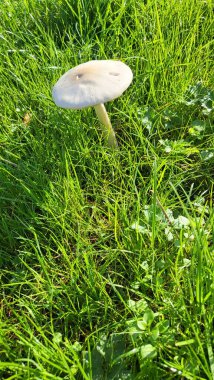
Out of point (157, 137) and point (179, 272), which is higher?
point (157, 137)

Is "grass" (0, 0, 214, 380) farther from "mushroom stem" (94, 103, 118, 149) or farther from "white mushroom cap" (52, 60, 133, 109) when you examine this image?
"white mushroom cap" (52, 60, 133, 109)

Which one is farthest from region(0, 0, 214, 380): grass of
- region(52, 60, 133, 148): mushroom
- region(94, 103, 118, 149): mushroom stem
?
region(52, 60, 133, 148): mushroom

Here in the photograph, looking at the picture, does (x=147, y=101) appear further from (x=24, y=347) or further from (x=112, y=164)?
(x=24, y=347)

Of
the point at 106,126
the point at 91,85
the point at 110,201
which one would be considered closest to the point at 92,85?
the point at 91,85

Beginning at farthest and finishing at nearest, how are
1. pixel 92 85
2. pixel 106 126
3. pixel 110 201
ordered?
pixel 106 126, pixel 110 201, pixel 92 85

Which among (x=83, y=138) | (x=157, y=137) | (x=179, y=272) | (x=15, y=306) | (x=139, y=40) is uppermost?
(x=139, y=40)

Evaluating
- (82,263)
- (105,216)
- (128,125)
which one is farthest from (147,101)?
(82,263)

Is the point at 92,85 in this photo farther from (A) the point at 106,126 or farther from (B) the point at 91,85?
(A) the point at 106,126
